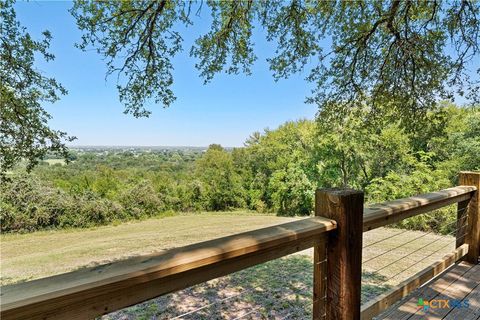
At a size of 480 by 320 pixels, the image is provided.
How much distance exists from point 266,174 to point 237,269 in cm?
1934

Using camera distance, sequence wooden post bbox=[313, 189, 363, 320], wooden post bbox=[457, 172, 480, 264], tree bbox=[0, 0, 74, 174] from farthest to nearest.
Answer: tree bbox=[0, 0, 74, 174] < wooden post bbox=[457, 172, 480, 264] < wooden post bbox=[313, 189, 363, 320]

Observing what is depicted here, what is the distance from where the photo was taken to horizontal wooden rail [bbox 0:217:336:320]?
1.86 ft

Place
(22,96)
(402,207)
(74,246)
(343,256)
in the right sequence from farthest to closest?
(74,246), (22,96), (402,207), (343,256)

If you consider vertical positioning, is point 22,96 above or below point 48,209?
above

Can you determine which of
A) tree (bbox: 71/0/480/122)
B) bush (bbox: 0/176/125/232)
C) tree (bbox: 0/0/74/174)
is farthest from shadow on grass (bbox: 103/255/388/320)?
bush (bbox: 0/176/125/232)

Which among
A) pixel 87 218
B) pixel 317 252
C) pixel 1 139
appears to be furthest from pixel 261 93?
pixel 317 252

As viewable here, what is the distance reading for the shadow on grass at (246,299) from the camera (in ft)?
12.2

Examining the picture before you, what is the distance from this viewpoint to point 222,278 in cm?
539

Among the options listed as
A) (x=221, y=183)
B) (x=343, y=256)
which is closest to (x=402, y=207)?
(x=343, y=256)

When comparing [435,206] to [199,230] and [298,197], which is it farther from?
[298,197]

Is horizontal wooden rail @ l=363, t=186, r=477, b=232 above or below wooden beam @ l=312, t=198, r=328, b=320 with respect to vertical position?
above

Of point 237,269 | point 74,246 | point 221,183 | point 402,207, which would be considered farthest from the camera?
point 221,183

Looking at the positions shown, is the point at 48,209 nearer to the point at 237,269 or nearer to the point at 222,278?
the point at 222,278

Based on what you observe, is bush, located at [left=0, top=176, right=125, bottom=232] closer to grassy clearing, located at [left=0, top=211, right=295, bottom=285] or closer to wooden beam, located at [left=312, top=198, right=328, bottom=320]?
grassy clearing, located at [left=0, top=211, right=295, bottom=285]
